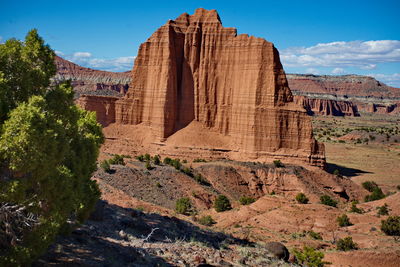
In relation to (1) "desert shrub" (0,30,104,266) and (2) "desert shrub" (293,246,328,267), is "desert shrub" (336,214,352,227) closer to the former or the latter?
(2) "desert shrub" (293,246,328,267)

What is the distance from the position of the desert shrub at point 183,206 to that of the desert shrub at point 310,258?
44.9ft

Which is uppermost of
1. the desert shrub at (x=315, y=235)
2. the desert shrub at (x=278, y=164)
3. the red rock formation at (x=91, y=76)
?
the red rock formation at (x=91, y=76)

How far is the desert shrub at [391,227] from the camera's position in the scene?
99.9ft

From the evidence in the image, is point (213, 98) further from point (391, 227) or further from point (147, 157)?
point (391, 227)

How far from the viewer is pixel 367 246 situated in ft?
93.1

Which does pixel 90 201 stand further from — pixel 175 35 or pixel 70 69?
pixel 70 69

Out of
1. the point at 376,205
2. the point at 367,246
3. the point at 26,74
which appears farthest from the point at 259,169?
the point at 26,74

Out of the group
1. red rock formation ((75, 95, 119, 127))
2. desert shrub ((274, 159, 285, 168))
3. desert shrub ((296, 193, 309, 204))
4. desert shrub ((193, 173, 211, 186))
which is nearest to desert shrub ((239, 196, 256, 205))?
desert shrub ((296, 193, 309, 204))

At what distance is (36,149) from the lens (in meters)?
11.6

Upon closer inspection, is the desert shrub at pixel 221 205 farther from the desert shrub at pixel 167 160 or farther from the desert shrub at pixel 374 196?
the desert shrub at pixel 374 196

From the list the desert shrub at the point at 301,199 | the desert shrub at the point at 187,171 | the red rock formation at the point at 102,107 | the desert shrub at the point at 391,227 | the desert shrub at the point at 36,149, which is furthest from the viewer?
the red rock formation at the point at 102,107

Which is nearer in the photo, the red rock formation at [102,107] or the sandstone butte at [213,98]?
the sandstone butte at [213,98]

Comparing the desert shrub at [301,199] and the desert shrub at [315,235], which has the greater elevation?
the desert shrub at [301,199]

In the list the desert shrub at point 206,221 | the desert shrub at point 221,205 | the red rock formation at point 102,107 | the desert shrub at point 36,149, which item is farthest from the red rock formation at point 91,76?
the desert shrub at point 36,149
